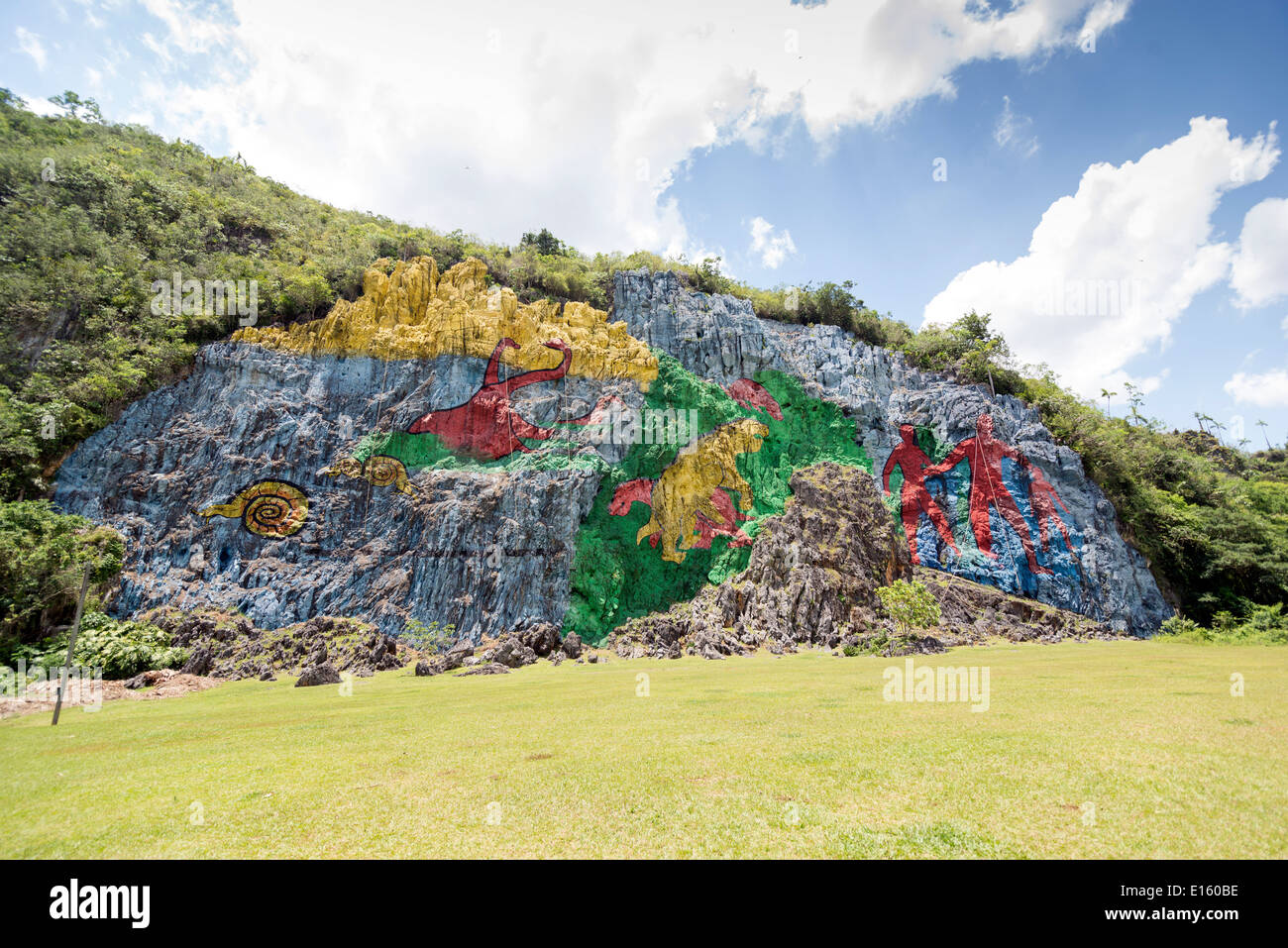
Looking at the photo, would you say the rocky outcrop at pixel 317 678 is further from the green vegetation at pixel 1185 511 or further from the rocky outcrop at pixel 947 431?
the green vegetation at pixel 1185 511

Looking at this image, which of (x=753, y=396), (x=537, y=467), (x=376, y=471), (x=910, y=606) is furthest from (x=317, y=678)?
(x=753, y=396)

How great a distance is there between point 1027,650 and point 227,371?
48.4 metres

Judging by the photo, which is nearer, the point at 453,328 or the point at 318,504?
the point at 318,504

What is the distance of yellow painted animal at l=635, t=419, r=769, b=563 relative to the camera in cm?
3450

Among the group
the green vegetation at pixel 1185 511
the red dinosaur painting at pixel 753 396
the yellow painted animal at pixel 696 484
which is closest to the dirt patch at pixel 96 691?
the yellow painted animal at pixel 696 484

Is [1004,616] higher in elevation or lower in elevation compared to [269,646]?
lower

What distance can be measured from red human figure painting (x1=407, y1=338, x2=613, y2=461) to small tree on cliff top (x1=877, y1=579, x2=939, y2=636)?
2128 cm

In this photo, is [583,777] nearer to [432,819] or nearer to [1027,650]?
[432,819]

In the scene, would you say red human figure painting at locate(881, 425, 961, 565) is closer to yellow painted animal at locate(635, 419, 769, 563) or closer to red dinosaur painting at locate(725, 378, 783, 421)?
red dinosaur painting at locate(725, 378, 783, 421)

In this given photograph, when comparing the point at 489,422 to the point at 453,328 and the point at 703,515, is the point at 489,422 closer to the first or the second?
the point at 453,328

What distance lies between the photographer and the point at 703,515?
3522 cm

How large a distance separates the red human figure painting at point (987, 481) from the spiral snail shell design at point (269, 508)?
4299 centimetres

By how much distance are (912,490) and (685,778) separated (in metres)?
36.9
